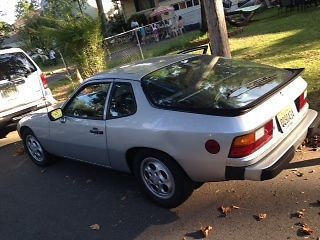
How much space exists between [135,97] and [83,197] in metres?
1.59

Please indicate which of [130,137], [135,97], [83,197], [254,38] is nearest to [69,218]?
[83,197]

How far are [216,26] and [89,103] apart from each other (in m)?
3.14

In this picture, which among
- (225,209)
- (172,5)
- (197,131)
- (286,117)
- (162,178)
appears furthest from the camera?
(172,5)

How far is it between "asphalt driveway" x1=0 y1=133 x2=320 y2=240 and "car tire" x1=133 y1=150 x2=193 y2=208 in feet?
0.48

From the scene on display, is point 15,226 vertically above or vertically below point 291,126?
below

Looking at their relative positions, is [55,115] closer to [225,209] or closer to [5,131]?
[225,209]

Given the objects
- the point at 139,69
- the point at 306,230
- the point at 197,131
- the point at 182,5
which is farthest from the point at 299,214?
the point at 182,5

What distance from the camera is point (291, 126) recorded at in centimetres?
441

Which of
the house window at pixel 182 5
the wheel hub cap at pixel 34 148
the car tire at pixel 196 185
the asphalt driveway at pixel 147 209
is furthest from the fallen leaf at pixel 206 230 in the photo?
the house window at pixel 182 5

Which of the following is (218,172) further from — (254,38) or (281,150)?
(254,38)

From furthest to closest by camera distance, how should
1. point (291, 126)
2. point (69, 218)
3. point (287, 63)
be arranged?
1. point (287, 63)
2. point (69, 218)
3. point (291, 126)

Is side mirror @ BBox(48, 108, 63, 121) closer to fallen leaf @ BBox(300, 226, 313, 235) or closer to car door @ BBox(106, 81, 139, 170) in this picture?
car door @ BBox(106, 81, 139, 170)

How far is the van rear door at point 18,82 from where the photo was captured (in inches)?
335

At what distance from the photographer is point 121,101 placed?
15.9 feet
